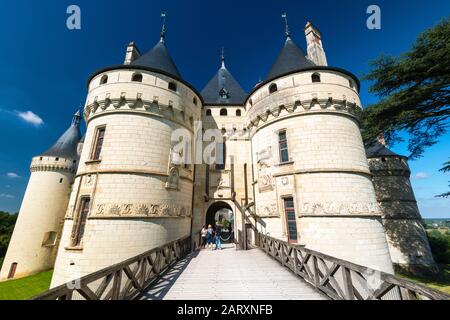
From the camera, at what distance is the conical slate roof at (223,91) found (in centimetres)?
1725

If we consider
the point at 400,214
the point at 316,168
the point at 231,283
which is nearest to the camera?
the point at 231,283

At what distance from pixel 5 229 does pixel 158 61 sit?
41.5 metres

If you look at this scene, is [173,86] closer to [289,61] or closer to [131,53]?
[131,53]

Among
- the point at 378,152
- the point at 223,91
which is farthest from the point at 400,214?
the point at 223,91

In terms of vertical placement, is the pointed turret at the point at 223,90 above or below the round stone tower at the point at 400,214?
above

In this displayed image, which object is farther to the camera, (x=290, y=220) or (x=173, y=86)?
(x=173, y=86)

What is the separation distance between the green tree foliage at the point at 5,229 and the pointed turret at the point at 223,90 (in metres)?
39.9

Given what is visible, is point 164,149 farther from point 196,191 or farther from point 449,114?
point 449,114

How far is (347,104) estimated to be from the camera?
1123 centimetres

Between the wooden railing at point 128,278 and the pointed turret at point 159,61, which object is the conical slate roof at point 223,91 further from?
the wooden railing at point 128,278

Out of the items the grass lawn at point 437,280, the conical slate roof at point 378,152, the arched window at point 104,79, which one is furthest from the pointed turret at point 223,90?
the grass lawn at point 437,280

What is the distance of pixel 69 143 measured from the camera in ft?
83.2

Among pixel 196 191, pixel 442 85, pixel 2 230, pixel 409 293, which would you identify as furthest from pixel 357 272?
pixel 2 230
